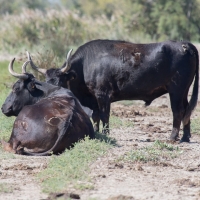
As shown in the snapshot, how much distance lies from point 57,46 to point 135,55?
9238 mm

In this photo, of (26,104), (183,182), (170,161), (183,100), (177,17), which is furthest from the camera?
(177,17)

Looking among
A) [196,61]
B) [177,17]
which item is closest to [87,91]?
[196,61]

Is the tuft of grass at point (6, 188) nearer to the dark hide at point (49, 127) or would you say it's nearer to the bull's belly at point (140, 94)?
the dark hide at point (49, 127)

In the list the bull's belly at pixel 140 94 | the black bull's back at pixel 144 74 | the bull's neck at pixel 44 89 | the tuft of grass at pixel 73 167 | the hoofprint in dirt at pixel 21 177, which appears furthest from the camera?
the bull's belly at pixel 140 94

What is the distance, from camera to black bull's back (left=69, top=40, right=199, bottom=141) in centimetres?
1146

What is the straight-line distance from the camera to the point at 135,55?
38.1 feet

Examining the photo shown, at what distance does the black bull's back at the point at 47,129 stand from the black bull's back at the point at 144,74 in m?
1.78

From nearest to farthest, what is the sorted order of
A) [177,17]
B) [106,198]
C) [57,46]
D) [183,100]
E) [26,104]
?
[106,198], [26,104], [183,100], [57,46], [177,17]

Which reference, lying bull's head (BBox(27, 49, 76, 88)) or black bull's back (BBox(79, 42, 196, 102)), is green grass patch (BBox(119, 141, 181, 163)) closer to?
black bull's back (BBox(79, 42, 196, 102))

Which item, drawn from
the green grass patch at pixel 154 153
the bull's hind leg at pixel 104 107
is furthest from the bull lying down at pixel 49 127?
the bull's hind leg at pixel 104 107

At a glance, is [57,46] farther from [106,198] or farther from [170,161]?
[106,198]

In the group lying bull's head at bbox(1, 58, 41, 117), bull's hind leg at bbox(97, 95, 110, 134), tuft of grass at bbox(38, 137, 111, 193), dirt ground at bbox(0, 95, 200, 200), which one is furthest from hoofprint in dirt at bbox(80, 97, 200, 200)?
lying bull's head at bbox(1, 58, 41, 117)

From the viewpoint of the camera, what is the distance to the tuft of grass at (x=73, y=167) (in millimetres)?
7559

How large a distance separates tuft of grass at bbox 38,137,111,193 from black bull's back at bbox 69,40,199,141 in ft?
6.48
